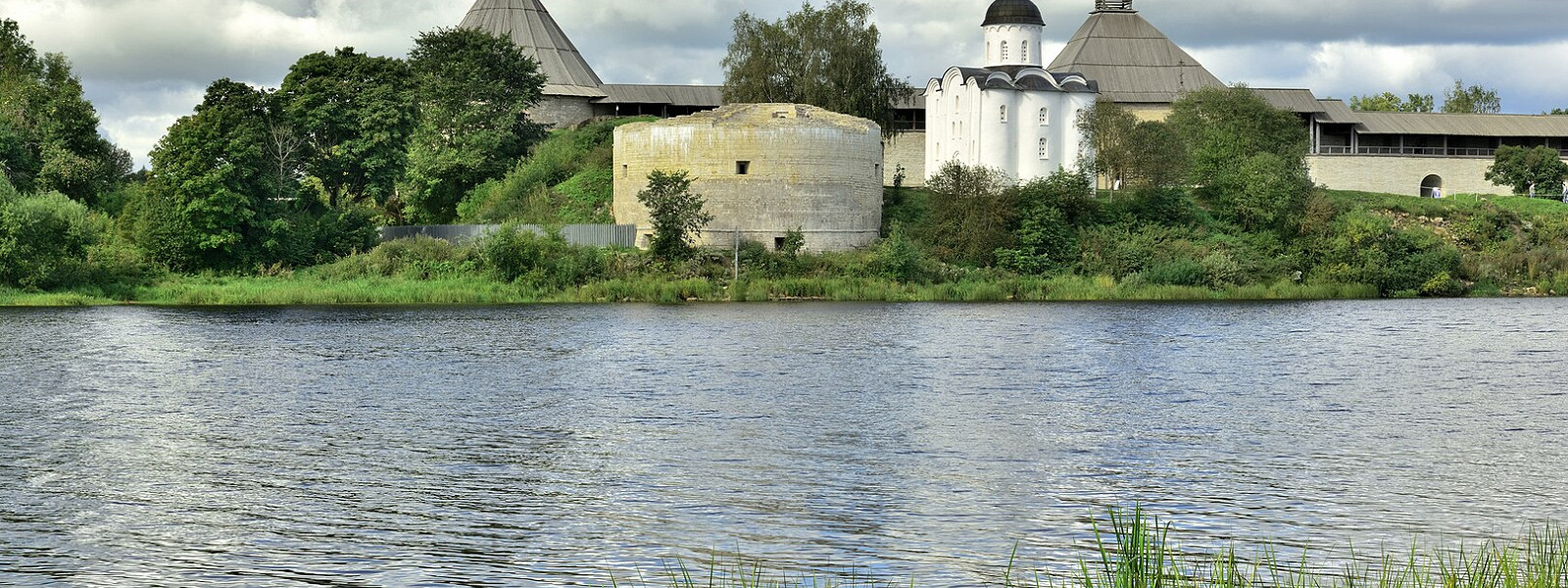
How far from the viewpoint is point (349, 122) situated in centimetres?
4775

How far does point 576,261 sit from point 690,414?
23680mm

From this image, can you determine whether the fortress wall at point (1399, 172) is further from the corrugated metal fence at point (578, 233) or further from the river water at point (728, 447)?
the river water at point (728, 447)

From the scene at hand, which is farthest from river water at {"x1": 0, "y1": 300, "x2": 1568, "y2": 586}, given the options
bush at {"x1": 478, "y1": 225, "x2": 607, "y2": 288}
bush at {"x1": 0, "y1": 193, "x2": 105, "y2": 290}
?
bush at {"x1": 478, "y1": 225, "x2": 607, "y2": 288}

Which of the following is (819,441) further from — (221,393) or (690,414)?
(221,393)

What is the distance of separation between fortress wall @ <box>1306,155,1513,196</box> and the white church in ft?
51.6

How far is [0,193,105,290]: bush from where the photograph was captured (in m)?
39.7

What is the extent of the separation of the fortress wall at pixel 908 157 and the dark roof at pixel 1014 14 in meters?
12.5

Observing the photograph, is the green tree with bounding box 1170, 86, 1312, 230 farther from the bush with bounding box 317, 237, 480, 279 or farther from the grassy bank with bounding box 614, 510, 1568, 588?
the grassy bank with bounding box 614, 510, 1568, 588

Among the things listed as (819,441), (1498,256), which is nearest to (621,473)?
(819,441)

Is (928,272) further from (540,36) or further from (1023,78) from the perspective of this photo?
(540,36)

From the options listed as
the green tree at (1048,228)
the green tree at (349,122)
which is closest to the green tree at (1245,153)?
the green tree at (1048,228)

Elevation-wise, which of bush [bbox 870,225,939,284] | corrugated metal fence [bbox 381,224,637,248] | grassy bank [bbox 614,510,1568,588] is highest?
corrugated metal fence [bbox 381,224,637,248]

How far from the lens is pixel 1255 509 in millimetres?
14055

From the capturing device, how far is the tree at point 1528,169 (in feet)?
205
